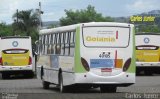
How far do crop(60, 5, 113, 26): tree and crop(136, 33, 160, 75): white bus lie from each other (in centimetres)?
7909

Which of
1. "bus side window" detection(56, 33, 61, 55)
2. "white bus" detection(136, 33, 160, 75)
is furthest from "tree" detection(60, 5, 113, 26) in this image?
"bus side window" detection(56, 33, 61, 55)

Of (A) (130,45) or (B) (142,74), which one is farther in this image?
(B) (142,74)

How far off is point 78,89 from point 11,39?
13949 mm

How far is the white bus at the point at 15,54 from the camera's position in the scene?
3975cm

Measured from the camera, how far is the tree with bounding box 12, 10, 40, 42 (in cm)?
10706

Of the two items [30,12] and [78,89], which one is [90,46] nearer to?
[78,89]

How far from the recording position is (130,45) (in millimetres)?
23234

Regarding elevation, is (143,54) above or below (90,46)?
below

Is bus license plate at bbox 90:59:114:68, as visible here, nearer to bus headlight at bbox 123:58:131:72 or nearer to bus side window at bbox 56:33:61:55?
bus headlight at bbox 123:58:131:72

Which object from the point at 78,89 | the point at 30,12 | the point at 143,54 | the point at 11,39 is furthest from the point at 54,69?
the point at 30,12

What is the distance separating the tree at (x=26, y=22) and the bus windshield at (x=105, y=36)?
82682 millimetres

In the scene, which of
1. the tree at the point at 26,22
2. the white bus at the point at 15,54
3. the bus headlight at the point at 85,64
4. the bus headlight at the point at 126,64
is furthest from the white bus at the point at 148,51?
the tree at the point at 26,22

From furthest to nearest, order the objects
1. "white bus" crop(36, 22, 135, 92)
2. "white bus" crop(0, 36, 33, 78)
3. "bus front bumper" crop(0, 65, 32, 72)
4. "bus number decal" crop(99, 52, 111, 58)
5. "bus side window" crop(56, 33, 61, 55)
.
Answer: "bus front bumper" crop(0, 65, 32, 72), "white bus" crop(0, 36, 33, 78), "bus side window" crop(56, 33, 61, 55), "bus number decal" crop(99, 52, 111, 58), "white bus" crop(36, 22, 135, 92)

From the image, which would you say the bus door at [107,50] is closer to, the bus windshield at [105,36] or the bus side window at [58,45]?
the bus windshield at [105,36]
